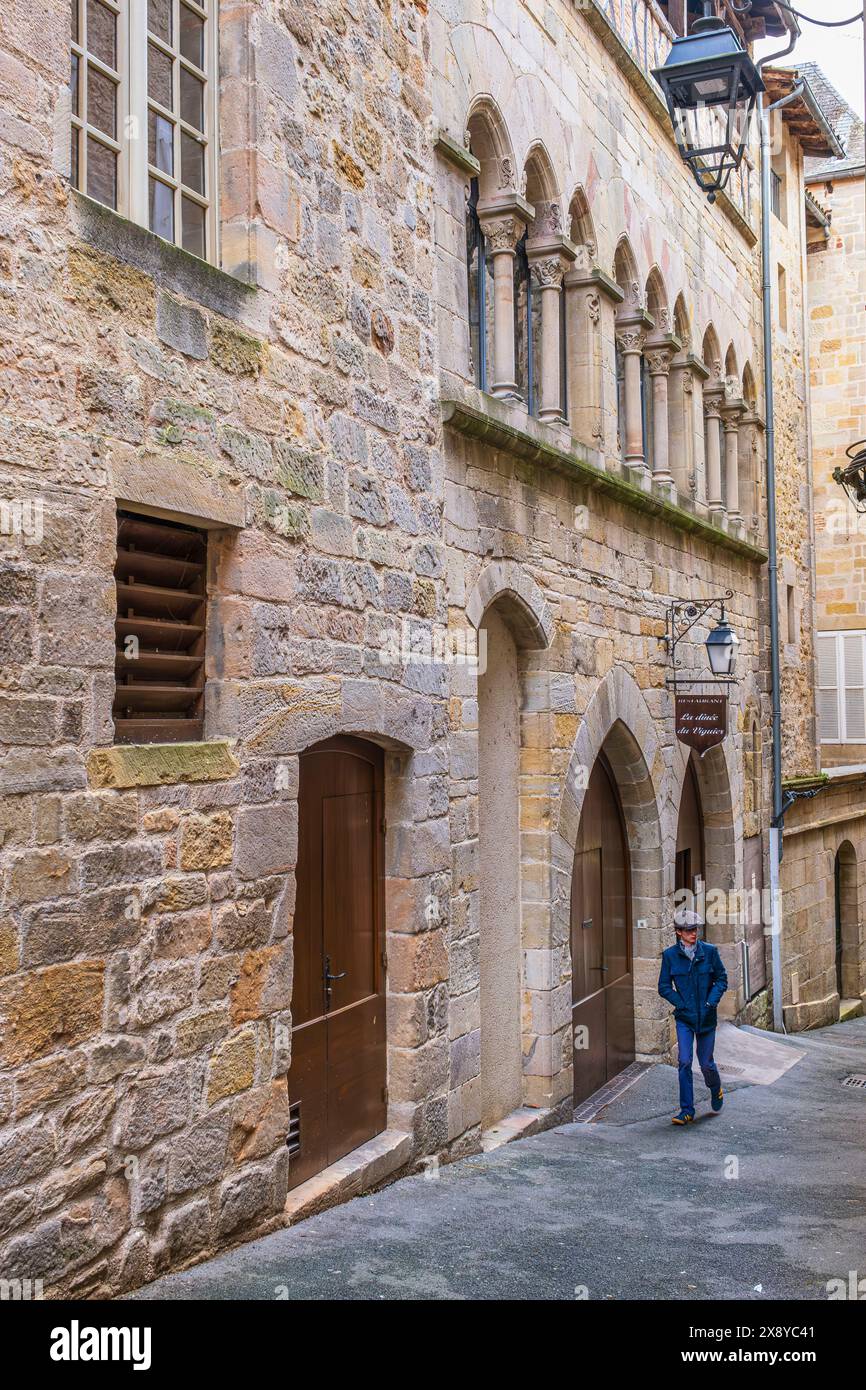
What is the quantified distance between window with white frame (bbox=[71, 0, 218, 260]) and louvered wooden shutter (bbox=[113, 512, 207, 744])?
1.18 m

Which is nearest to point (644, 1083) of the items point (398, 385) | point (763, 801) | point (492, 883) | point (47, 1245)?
point (492, 883)

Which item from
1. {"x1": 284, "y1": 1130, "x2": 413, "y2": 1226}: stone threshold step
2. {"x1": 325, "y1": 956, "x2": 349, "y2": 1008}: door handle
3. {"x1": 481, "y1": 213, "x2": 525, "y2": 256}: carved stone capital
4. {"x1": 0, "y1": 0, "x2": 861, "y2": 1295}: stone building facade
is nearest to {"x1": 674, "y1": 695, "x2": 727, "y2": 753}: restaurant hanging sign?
{"x1": 0, "y1": 0, "x2": 861, "y2": 1295}: stone building facade

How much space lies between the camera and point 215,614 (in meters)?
5.09

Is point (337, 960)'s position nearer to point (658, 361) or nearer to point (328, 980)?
point (328, 980)

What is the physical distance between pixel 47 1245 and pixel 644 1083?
6.93 meters

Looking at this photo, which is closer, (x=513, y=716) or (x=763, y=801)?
(x=513, y=716)

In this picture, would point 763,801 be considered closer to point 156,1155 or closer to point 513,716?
point 513,716

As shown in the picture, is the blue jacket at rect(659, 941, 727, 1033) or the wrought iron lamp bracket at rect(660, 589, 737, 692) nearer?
the blue jacket at rect(659, 941, 727, 1033)

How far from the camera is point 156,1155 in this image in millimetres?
4484

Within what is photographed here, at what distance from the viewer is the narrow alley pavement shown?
4.87 metres

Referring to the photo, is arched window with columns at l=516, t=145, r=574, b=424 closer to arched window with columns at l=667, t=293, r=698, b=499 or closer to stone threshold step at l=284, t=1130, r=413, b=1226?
arched window with columns at l=667, t=293, r=698, b=499

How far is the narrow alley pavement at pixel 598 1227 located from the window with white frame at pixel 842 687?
1083cm

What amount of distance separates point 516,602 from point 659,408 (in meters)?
4.45

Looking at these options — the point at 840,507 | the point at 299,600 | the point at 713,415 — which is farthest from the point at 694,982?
the point at 840,507
